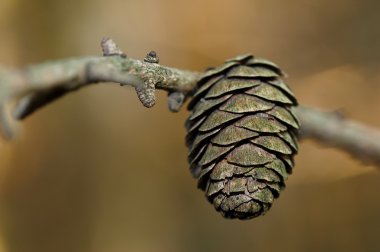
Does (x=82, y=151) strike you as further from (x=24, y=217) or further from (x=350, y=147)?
(x=350, y=147)

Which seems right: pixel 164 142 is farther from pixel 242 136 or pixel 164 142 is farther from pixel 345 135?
pixel 242 136

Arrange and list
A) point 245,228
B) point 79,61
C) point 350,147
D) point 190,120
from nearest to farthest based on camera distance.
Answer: point 79,61, point 190,120, point 350,147, point 245,228

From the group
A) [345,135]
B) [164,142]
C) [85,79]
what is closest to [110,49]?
[85,79]

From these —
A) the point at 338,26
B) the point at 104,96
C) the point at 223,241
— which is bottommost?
the point at 223,241

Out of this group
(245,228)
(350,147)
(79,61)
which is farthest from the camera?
(245,228)

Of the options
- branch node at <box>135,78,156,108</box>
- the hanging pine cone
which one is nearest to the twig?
the hanging pine cone

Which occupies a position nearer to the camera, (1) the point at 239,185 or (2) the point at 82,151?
(1) the point at 239,185

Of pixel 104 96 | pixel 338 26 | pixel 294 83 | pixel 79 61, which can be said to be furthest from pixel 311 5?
pixel 79 61
